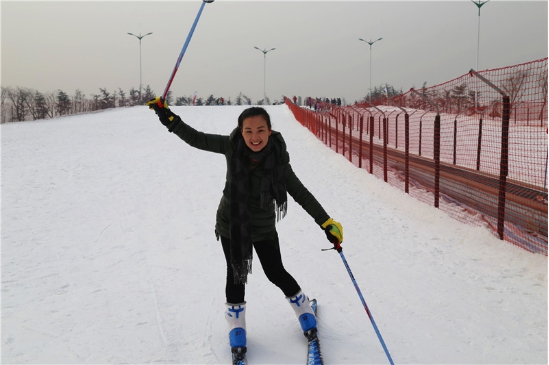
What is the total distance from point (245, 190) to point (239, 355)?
1193mm

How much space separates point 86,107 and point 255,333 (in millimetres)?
82248

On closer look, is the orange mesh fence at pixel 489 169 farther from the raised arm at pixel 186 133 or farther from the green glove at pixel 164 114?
the green glove at pixel 164 114

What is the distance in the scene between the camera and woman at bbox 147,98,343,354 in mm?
3062

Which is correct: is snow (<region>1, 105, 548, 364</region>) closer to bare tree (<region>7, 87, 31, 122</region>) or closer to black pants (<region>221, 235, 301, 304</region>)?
black pants (<region>221, 235, 301, 304</region>)

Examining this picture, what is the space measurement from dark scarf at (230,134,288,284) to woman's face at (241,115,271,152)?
4cm

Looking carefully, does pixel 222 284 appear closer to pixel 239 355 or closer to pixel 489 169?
pixel 239 355

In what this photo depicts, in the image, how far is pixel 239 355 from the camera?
3.17 metres

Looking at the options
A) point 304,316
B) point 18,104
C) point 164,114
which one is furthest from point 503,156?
point 18,104

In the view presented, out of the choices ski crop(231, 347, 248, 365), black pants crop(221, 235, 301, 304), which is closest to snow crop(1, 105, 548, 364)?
ski crop(231, 347, 248, 365)

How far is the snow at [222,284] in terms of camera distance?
3379 millimetres

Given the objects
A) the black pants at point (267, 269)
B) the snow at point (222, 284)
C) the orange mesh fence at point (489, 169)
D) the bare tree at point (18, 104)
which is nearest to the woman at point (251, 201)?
the black pants at point (267, 269)

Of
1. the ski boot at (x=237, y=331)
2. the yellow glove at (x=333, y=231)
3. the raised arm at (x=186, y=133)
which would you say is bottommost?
the ski boot at (x=237, y=331)

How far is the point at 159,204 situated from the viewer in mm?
8289

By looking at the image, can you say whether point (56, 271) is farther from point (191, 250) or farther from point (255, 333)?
point (255, 333)
